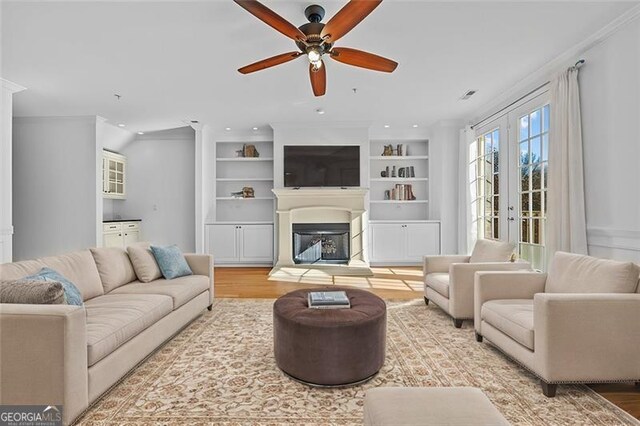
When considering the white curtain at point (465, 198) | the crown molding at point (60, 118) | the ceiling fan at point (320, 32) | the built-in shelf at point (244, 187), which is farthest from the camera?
the built-in shelf at point (244, 187)

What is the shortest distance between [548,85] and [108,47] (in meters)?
4.51

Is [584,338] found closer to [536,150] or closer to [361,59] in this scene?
[361,59]

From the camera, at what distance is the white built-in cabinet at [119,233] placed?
6.39 m

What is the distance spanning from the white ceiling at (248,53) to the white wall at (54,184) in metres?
0.42

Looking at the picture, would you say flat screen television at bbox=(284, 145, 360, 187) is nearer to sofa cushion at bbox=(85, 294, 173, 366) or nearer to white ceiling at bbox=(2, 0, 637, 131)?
white ceiling at bbox=(2, 0, 637, 131)

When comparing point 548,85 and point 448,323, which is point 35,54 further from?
point 548,85

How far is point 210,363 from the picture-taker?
8.27 feet

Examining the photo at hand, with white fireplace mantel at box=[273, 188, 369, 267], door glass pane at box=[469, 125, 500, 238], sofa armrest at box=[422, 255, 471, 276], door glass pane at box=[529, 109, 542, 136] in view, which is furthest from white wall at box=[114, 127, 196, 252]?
door glass pane at box=[529, 109, 542, 136]

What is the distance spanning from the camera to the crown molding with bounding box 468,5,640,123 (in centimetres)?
289

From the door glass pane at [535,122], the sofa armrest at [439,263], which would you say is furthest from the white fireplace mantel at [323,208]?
the door glass pane at [535,122]

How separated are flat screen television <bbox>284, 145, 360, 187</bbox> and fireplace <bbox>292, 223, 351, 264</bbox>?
0.78 m

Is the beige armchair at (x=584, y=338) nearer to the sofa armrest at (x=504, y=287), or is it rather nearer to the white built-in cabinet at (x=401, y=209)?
the sofa armrest at (x=504, y=287)

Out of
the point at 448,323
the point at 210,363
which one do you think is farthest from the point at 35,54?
the point at 448,323

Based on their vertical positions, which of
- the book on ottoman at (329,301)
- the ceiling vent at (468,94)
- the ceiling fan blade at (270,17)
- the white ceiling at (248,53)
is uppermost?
the ceiling vent at (468,94)
